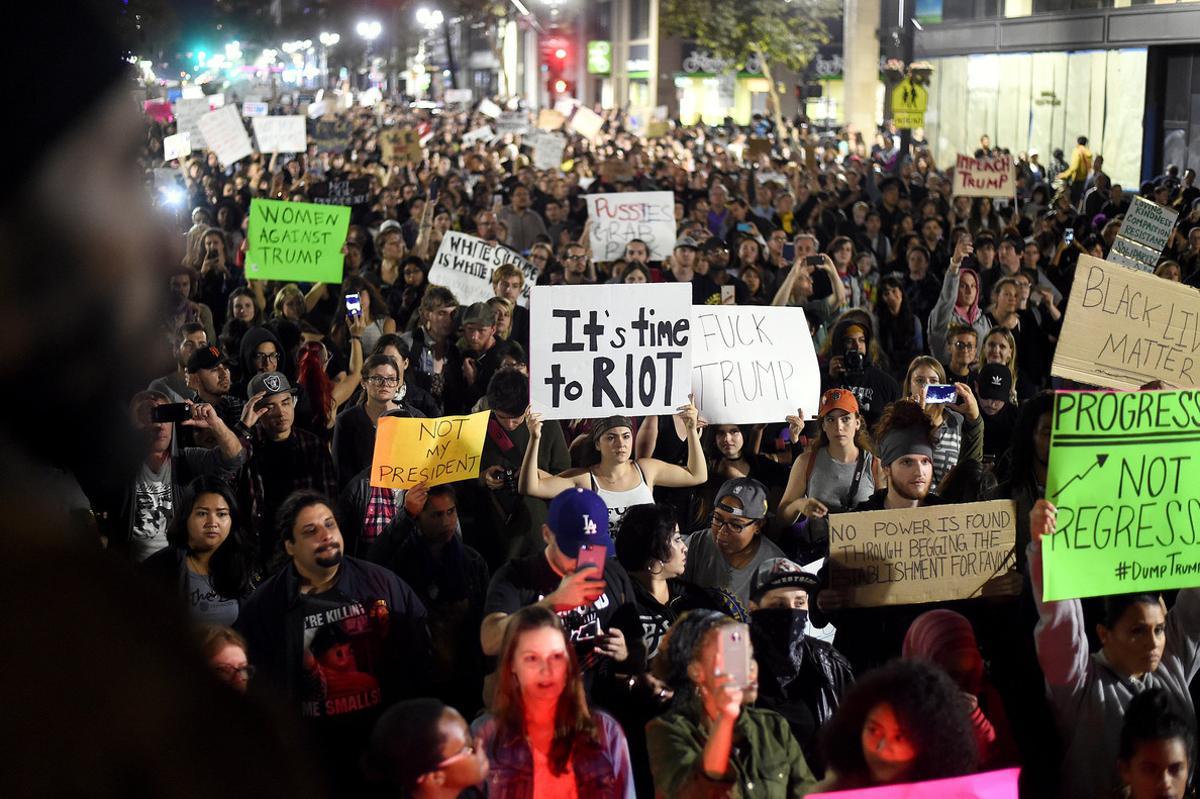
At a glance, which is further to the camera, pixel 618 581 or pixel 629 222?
pixel 629 222

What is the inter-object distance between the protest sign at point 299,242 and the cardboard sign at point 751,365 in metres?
4.41

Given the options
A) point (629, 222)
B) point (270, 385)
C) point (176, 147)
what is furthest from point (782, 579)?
point (176, 147)

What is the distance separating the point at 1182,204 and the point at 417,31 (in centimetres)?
8018

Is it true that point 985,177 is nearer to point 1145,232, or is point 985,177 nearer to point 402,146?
point 1145,232

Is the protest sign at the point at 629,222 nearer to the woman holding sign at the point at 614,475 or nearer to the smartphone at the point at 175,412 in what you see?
the woman holding sign at the point at 614,475

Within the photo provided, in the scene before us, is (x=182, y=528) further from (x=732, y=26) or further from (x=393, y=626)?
(x=732, y=26)

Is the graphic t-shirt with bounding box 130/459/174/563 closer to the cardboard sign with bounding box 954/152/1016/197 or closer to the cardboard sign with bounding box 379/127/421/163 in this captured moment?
the cardboard sign with bounding box 954/152/1016/197

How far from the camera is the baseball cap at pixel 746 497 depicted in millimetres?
5840

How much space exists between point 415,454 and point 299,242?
553cm

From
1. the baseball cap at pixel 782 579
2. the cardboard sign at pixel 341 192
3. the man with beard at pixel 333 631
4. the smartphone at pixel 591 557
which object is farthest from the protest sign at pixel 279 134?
the smartphone at pixel 591 557

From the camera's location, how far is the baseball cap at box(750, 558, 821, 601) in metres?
5.13

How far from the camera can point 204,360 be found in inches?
297

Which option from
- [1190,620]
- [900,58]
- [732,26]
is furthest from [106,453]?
[732,26]

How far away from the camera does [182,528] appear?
5.52 metres
